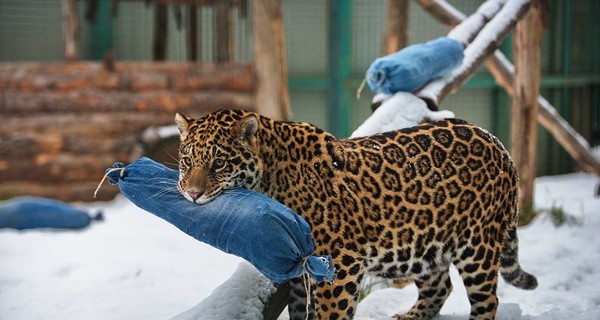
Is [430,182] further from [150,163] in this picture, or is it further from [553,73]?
[553,73]

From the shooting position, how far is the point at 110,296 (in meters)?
3.90

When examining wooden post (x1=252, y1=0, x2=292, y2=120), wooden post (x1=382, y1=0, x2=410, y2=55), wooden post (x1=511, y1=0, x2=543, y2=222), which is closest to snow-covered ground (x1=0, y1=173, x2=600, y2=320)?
wooden post (x1=511, y1=0, x2=543, y2=222)

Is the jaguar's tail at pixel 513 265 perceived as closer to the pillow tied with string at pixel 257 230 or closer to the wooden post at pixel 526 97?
the pillow tied with string at pixel 257 230

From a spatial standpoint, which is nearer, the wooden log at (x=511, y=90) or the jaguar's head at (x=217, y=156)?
the jaguar's head at (x=217, y=156)

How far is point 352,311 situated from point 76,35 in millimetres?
5313

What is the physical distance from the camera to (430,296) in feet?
9.83

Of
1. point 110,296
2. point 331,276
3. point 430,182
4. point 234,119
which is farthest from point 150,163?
point 110,296

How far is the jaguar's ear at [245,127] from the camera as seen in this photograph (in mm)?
2242

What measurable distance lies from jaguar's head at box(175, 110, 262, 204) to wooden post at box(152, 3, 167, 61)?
17.4ft

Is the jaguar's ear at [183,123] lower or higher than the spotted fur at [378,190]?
higher

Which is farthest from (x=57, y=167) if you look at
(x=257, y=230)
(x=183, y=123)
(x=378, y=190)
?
(x=257, y=230)

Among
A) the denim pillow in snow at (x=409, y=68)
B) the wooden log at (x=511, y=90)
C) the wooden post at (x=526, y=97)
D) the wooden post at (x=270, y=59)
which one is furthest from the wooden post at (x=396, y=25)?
Answer: the denim pillow in snow at (x=409, y=68)

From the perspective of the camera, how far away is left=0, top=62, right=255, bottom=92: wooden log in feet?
22.5

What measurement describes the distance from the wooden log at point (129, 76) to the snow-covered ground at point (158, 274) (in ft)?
4.50
